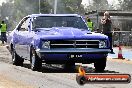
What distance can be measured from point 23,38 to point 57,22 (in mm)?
1190

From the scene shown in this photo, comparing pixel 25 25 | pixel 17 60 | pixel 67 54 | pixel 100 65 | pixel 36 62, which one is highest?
pixel 25 25

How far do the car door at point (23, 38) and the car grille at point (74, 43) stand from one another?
46.6 inches

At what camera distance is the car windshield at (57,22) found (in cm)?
1403

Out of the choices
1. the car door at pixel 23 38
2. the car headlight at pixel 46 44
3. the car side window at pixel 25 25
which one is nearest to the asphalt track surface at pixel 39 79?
the car door at pixel 23 38

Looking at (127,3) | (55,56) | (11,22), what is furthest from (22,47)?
(11,22)

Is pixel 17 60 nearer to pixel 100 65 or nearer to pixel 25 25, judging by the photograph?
pixel 25 25

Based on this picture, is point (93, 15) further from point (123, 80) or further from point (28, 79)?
point (123, 80)

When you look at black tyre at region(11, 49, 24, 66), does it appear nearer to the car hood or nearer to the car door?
the car door

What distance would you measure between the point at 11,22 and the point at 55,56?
412ft

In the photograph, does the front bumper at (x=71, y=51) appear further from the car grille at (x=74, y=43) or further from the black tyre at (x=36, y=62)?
the black tyre at (x=36, y=62)

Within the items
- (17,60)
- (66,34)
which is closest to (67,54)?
(66,34)

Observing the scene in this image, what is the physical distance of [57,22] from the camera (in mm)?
14141

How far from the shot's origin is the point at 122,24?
50.0 meters

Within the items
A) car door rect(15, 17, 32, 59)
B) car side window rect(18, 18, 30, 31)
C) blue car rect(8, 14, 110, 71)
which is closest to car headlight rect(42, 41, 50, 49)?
blue car rect(8, 14, 110, 71)
